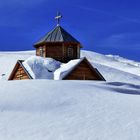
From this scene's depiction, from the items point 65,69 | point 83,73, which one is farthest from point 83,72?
point 65,69

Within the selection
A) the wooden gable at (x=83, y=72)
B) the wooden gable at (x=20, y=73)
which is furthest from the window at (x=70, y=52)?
the wooden gable at (x=20, y=73)

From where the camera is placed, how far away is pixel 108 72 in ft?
177

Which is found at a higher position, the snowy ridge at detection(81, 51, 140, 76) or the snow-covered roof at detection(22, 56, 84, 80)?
the snowy ridge at detection(81, 51, 140, 76)

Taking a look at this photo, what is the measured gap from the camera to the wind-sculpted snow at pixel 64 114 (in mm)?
7531

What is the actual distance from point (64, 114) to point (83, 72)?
1896cm

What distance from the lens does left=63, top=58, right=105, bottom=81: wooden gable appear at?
26.9m

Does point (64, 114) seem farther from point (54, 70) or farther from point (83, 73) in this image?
point (83, 73)

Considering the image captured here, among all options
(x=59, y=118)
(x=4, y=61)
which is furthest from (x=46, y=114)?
(x=4, y=61)

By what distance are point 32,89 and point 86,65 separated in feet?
56.0

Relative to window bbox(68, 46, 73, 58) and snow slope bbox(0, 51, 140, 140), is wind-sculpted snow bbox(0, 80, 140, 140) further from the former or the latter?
window bbox(68, 46, 73, 58)

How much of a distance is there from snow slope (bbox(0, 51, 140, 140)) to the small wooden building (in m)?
17.2

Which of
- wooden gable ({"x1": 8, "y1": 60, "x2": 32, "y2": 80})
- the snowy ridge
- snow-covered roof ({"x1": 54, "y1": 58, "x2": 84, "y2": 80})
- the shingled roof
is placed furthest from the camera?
the snowy ridge

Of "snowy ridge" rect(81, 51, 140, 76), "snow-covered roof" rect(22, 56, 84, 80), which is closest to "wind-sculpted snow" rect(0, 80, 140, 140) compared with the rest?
"snow-covered roof" rect(22, 56, 84, 80)

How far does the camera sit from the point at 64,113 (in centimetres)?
883
